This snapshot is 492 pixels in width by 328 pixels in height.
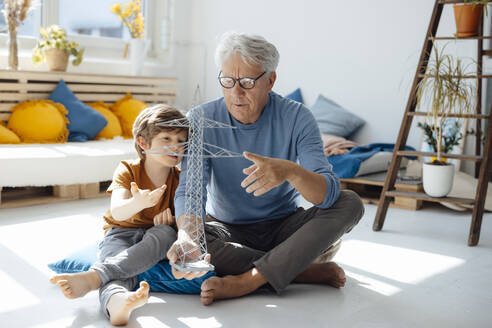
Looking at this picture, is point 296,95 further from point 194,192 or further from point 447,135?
point 194,192

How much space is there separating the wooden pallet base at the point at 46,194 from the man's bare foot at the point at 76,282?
196 cm

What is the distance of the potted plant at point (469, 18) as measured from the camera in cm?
320

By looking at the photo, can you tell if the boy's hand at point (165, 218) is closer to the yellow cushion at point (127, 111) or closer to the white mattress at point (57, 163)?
the white mattress at point (57, 163)

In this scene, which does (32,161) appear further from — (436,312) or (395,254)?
(436,312)

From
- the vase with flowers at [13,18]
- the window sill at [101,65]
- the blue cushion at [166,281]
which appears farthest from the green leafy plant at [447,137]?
the vase with flowers at [13,18]

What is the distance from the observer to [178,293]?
211 cm

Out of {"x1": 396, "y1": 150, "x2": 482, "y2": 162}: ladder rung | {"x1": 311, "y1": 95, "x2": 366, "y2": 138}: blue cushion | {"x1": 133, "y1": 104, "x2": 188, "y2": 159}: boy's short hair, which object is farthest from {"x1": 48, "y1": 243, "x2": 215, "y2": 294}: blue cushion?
{"x1": 311, "y1": 95, "x2": 366, "y2": 138}: blue cushion

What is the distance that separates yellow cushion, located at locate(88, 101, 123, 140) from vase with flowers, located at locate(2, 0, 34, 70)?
0.72m

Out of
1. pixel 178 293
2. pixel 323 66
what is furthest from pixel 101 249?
pixel 323 66

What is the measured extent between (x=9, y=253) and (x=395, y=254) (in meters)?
1.82

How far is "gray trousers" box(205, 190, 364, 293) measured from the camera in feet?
6.52

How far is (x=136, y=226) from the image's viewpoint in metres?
2.21

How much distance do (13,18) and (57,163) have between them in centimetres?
151

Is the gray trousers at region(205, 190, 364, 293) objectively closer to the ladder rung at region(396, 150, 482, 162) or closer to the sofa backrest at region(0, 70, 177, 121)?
the ladder rung at region(396, 150, 482, 162)
